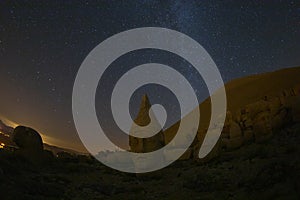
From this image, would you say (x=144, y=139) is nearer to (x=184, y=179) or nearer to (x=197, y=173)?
(x=197, y=173)

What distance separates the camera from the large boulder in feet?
76.4

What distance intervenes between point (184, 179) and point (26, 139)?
13.4 m

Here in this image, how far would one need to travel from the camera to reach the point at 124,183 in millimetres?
18453

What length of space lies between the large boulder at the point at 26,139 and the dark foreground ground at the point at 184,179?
1.58 m

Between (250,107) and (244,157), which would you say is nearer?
(244,157)

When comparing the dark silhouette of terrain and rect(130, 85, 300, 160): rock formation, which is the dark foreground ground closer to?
the dark silhouette of terrain

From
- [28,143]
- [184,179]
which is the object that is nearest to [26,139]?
[28,143]

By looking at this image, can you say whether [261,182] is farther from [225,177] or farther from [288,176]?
[225,177]

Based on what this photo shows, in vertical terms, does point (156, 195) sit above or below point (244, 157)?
below

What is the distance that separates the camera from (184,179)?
58.4 ft

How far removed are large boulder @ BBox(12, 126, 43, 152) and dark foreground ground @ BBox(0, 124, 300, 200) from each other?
1576 mm

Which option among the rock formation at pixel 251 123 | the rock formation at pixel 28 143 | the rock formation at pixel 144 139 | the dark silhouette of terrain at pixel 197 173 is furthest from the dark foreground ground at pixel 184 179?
the rock formation at pixel 144 139

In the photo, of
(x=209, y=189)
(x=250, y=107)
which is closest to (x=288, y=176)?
(x=209, y=189)

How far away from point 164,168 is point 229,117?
9868 mm
